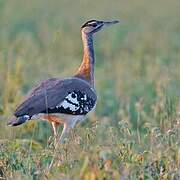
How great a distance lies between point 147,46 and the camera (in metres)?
9.99

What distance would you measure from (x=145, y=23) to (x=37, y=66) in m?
4.08

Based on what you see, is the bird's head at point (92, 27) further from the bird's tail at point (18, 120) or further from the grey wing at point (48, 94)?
the bird's tail at point (18, 120)

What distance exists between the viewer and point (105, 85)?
7.49 m

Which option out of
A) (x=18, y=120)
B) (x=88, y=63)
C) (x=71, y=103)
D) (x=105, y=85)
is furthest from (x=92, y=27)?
(x=105, y=85)

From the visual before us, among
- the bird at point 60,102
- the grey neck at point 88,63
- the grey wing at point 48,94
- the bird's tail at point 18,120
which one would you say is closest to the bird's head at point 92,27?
the grey neck at point 88,63

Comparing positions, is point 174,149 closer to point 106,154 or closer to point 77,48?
point 106,154

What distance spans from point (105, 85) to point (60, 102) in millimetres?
2727

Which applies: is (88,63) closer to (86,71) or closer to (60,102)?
(86,71)

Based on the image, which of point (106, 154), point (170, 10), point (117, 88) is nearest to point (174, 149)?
point (106, 154)

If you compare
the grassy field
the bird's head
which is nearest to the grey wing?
the grassy field

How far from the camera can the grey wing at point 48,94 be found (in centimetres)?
460

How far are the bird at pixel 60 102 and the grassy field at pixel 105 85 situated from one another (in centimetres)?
12

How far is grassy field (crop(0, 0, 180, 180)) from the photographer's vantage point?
388cm

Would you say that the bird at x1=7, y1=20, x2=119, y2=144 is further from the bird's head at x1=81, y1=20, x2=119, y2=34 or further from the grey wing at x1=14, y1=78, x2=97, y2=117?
the bird's head at x1=81, y1=20, x2=119, y2=34
